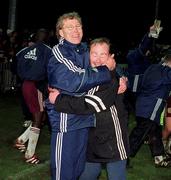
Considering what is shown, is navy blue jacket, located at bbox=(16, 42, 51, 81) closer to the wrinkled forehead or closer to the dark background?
the wrinkled forehead

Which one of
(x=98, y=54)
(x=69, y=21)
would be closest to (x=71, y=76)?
(x=98, y=54)

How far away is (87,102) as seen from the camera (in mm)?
4074

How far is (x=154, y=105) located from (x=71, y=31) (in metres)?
2.84

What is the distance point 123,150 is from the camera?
14.5 feet

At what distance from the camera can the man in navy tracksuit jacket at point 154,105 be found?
21.9 feet

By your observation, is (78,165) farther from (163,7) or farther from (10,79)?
(163,7)

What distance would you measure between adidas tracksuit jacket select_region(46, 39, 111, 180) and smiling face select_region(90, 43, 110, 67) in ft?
0.21

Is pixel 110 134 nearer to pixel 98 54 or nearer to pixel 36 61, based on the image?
pixel 98 54

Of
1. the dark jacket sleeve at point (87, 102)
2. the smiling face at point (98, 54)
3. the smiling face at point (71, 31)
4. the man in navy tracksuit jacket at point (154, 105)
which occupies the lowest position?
the man in navy tracksuit jacket at point (154, 105)

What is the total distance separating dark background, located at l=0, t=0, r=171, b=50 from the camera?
2857 centimetres

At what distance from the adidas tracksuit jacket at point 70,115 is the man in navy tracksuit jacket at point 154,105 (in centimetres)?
254

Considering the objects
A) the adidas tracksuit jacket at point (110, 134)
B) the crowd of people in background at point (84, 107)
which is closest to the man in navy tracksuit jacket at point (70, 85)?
the crowd of people in background at point (84, 107)

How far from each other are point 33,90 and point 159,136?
2029 mm

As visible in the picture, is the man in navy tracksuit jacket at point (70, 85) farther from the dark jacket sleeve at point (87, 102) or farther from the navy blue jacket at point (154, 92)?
the navy blue jacket at point (154, 92)
